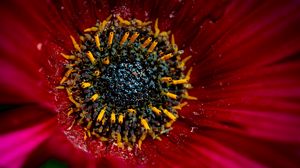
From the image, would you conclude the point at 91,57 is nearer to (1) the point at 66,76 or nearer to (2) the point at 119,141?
(1) the point at 66,76

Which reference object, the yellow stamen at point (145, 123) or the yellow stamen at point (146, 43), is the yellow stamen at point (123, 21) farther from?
the yellow stamen at point (145, 123)

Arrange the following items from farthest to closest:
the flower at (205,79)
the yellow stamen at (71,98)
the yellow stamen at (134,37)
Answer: the yellow stamen at (134,37)
the yellow stamen at (71,98)
the flower at (205,79)

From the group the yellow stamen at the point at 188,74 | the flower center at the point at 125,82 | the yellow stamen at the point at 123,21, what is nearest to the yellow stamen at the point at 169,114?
the flower center at the point at 125,82

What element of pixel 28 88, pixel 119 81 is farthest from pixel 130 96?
pixel 28 88

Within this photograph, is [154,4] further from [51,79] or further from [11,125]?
[11,125]

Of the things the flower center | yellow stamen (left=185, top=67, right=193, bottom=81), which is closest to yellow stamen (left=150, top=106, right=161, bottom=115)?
the flower center

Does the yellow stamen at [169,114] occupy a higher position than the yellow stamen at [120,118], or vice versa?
the yellow stamen at [169,114]
